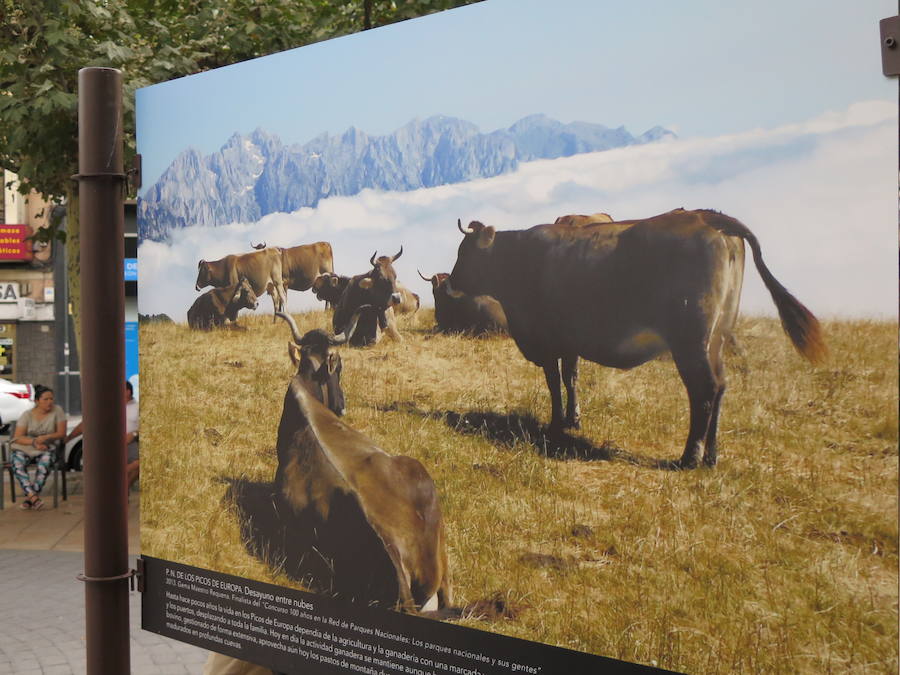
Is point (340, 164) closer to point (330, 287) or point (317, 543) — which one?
point (330, 287)

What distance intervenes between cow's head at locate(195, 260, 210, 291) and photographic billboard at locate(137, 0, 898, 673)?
2 centimetres

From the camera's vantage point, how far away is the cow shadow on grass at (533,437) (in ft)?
7.73

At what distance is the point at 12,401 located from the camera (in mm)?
18516

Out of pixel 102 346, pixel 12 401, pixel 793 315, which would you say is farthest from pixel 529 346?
pixel 12 401

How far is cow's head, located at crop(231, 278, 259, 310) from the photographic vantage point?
306cm

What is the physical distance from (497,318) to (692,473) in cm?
64

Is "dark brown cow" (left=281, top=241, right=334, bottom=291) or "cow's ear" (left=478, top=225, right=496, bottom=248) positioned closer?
"cow's ear" (left=478, top=225, right=496, bottom=248)

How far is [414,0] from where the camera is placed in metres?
9.52

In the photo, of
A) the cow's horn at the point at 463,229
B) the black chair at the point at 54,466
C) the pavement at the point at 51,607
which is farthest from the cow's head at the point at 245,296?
the black chair at the point at 54,466

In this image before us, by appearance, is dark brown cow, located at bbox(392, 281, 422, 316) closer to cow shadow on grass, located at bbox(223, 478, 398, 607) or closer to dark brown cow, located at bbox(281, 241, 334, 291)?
dark brown cow, located at bbox(281, 241, 334, 291)

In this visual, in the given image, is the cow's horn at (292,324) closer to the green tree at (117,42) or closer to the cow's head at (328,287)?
the cow's head at (328,287)

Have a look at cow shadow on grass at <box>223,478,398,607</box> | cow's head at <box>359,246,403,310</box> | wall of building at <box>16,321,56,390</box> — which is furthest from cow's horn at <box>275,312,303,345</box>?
wall of building at <box>16,321,56,390</box>

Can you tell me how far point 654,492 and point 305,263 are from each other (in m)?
1.21

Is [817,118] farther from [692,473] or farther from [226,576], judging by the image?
[226,576]
